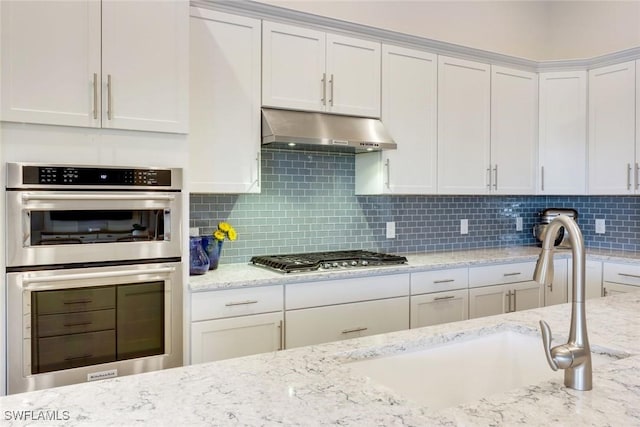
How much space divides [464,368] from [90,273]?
1.68 meters

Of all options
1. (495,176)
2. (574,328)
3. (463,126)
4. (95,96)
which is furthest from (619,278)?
(95,96)

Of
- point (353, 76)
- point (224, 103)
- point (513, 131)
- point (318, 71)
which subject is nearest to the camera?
point (224, 103)

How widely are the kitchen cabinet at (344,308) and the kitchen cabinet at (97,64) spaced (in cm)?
115

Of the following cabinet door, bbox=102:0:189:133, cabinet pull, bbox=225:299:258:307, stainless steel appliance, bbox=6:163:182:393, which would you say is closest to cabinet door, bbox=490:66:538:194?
cabinet pull, bbox=225:299:258:307

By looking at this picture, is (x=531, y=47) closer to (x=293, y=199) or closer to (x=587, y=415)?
(x=293, y=199)

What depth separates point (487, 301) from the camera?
3455 mm

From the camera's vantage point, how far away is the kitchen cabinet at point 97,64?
211 centimetres

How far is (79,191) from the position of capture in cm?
219

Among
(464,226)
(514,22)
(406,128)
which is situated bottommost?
(464,226)

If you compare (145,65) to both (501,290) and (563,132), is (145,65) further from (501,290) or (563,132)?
(563,132)

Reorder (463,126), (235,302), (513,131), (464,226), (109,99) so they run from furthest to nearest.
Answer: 1. (464,226)
2. (513,131)
3. (463,126)
4. (235,302)
5. (109,99)

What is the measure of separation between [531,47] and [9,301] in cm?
468

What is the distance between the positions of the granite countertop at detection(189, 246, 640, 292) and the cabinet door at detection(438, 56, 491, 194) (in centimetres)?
52

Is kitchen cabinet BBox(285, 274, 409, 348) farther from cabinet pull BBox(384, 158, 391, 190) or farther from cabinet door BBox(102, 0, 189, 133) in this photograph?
cabinet door BBox(102, 0, 189, 133)
